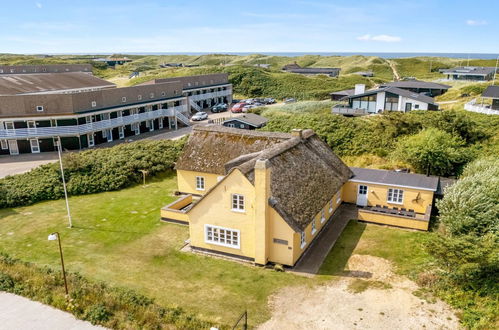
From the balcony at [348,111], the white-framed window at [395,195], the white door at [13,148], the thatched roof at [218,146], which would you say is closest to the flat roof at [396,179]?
the white-framed window at [395,195]

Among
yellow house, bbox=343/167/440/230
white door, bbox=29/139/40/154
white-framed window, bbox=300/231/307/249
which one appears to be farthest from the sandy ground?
white door, bbox=29/139/40/154

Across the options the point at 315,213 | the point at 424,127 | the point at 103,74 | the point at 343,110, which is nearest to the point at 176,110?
the point at 343,110

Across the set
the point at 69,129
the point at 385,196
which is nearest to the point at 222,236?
the point at 385,196

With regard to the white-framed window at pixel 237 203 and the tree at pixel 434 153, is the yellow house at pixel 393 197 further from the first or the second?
the white-framed window at pixel 237 203

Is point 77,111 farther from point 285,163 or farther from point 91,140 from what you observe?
point 285,163

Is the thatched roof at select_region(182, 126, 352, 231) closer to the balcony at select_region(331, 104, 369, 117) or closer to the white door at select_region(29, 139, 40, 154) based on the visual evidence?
the balcony at select_region(331, 104, 369, 117)
